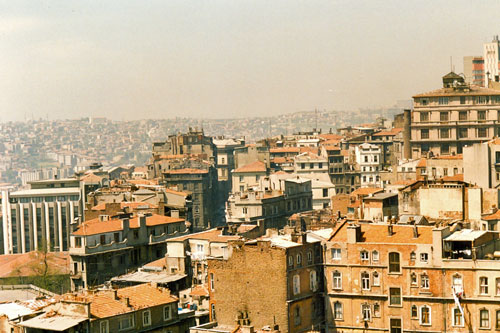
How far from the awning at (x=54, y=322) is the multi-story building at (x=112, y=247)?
20.3 meters

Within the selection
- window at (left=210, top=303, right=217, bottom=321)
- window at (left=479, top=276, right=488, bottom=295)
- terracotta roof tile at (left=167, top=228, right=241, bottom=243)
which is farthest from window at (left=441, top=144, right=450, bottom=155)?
window at (left=210, top=303, right=217, bottom=321)

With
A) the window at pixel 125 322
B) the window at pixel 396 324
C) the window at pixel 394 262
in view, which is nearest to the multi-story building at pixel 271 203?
the window at pixel 394 262

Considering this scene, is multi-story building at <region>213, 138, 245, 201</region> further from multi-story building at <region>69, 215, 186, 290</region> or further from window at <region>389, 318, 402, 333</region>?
window at <region>389, 318, 402, 333</region>

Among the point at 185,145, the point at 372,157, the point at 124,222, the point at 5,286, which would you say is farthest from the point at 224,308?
the point at 185,145

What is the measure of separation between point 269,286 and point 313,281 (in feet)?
8.95

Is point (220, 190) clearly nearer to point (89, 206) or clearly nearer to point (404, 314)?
point (89, 206)

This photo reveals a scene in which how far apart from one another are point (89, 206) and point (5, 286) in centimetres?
1420

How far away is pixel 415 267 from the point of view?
182ft

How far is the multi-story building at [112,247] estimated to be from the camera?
70.9 m

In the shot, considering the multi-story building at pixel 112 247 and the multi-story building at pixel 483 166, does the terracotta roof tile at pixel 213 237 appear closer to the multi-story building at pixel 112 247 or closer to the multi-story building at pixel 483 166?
the multi-story building at pixel 112 247

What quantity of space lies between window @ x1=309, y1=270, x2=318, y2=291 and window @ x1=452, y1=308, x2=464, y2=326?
24.4ft

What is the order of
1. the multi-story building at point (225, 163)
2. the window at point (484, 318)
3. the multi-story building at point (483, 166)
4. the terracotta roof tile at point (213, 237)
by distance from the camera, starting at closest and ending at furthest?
the window at point (484, 318) → the terracotta roof tile at point (213, 237) → the multi-story building at point (483, 166) → the multi-story building at point (225, 163)

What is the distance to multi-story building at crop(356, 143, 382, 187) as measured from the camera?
392 ft

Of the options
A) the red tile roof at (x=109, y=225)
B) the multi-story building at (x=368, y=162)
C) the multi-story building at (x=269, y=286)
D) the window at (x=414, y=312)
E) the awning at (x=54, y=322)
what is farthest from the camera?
the multi-story building at (x=368, y=162)
